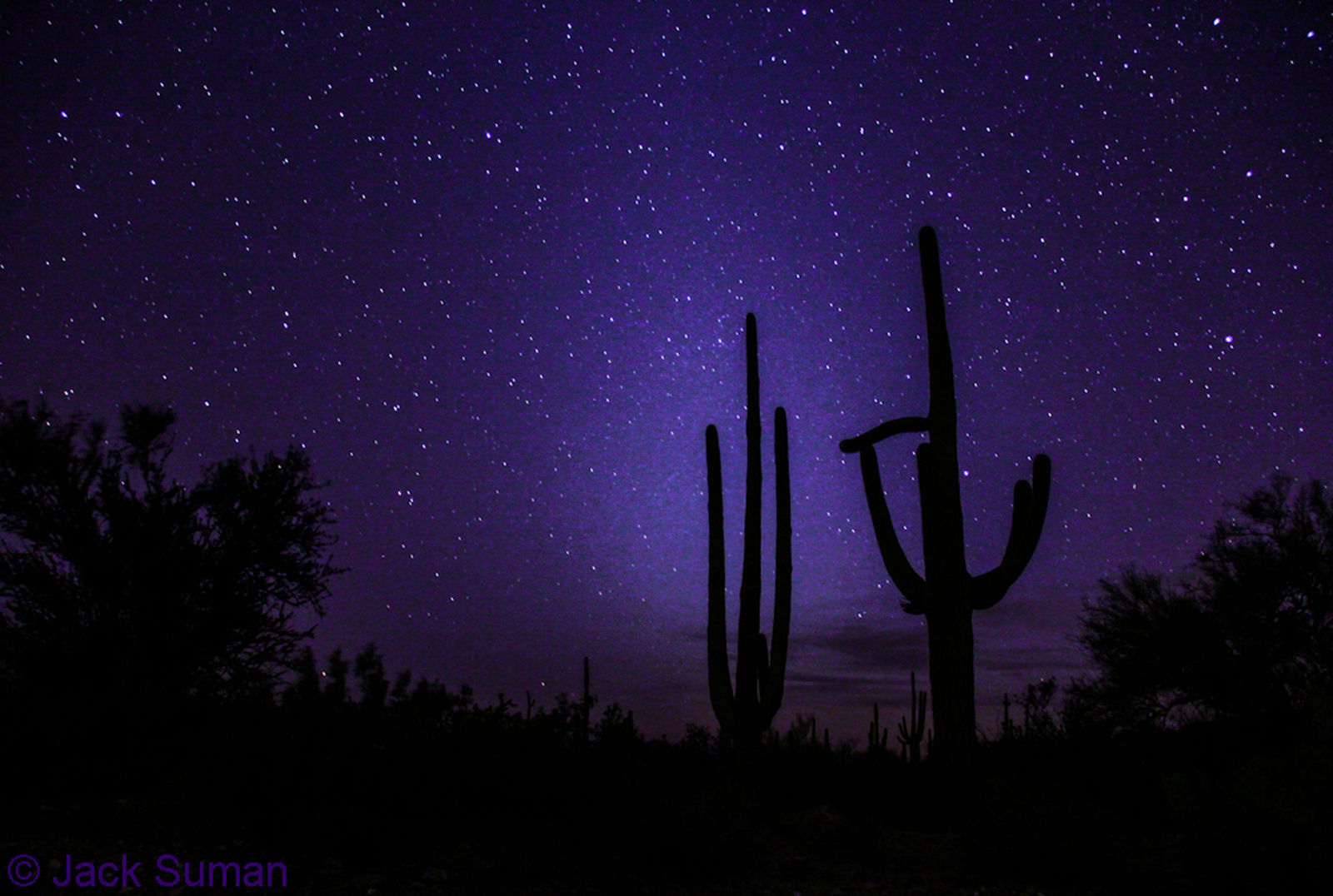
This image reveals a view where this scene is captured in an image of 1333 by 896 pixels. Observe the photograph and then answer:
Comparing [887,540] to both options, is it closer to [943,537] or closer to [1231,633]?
[943,537]

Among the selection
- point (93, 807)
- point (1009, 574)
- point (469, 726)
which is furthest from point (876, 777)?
point (93, 807)

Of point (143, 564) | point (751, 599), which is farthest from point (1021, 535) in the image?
point (143, 564)

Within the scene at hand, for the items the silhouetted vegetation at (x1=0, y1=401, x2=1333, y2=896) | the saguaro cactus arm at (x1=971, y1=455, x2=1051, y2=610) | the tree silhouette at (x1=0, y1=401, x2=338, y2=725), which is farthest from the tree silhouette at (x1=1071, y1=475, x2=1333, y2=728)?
the tree silhouette at (x1=0, y1=401, x2=338, y2=725)

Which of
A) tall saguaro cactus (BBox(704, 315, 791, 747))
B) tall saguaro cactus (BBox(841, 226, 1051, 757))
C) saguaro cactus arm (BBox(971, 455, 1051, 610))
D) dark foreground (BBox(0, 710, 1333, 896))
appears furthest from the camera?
tall saguaro cactus (BBox(704, 315, 791, 747))

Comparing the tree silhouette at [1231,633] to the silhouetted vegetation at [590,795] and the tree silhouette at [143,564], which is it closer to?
the silhouetted vegetation at [590,795]

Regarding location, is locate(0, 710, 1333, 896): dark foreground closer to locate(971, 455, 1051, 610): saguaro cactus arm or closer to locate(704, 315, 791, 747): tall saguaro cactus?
locate(971, 455, 1051, 610): saguaro cactus arm

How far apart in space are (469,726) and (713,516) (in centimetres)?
739

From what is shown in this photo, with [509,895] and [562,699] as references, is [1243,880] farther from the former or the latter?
[562,699]

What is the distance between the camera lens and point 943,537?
11227 millimetres

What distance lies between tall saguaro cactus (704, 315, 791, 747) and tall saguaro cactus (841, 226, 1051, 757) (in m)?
2.20

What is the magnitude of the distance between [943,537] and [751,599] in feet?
12.6

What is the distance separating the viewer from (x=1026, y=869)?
6355 mm

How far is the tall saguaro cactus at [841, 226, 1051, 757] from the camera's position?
407 inches

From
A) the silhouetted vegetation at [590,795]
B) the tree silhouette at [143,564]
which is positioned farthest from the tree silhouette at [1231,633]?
the tree silhouette at [143,564]
